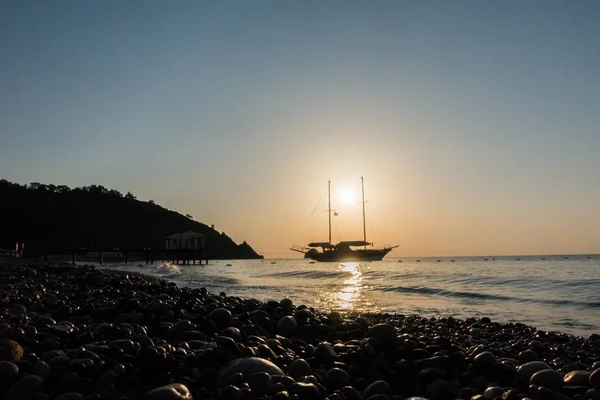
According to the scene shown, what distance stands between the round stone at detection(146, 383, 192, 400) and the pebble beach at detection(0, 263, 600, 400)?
1 cm

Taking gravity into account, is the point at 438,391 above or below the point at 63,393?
below

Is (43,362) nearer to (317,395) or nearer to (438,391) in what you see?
(317,395)

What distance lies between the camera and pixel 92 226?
390 feet

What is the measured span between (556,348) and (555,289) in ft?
55.1

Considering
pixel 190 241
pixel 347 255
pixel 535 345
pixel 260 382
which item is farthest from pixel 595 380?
pixel 347 255

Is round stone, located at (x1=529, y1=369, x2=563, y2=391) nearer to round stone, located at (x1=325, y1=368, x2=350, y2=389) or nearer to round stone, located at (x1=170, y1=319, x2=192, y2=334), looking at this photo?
round stone, located at (x1=325, y1=368, x2=350, y2=389)

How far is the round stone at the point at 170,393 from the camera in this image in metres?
3.47

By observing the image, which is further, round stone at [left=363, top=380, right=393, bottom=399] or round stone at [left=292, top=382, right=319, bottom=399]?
round stone at [left=363, top=380, right=393, bottom=399]

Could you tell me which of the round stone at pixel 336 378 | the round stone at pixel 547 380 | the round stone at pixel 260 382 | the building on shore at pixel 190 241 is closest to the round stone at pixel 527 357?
the round stone at pixel 547 380

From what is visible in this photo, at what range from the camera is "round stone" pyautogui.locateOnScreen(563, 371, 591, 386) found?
15.3 feet

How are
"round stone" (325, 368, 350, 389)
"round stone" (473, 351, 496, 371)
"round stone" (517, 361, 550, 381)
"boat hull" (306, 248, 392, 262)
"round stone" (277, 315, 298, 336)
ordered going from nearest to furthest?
"round stone" (325, 368, 350, 389) < "round stone" (517, 361, 550, 381) < "round stone" (473, 351, 496, 371) < "round stone" (277, 315, 298, 336) < "boat hull" (306, 248, 392, 262)

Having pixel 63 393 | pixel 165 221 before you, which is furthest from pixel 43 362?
pixel 165 221

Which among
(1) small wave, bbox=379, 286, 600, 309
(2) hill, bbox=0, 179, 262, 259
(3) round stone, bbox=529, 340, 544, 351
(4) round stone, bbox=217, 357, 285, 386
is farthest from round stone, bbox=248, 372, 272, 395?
(2) hill, bbox=0, 179, 262, 259

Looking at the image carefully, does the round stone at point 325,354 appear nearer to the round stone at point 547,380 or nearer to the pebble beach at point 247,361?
the pebble beach at point 247,361
